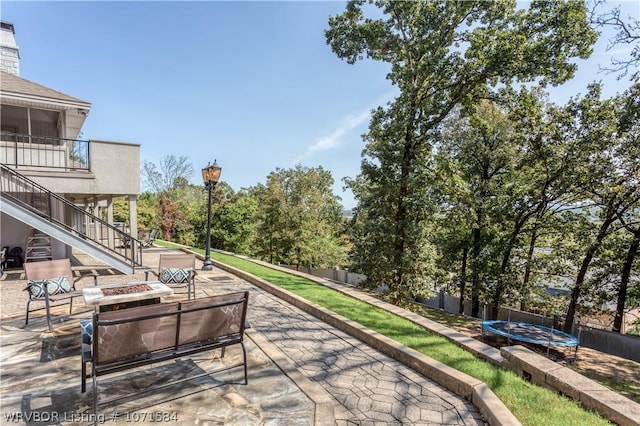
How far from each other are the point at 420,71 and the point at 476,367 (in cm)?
1140

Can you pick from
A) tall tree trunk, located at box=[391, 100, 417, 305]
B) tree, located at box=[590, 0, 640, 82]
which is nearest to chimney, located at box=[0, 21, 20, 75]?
tall tree trunk, located at box=[391, 100, 417, 305]

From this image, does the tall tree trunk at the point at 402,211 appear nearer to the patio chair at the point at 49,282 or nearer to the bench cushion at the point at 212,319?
the bench cushion at the point at 212,319

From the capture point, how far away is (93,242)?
891 cm

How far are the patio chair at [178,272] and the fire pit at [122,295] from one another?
1.44m

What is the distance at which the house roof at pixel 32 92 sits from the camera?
9.49 meters

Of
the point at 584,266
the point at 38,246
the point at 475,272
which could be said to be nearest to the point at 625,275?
the point at 584,266

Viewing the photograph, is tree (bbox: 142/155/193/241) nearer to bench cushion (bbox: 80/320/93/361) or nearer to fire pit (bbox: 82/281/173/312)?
fire pit (bbox: 82/281/173/312)

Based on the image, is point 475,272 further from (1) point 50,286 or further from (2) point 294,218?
(1) point 50,286

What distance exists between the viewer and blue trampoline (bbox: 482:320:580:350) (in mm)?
9711

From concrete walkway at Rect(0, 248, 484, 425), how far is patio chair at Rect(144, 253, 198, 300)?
195 centimetres

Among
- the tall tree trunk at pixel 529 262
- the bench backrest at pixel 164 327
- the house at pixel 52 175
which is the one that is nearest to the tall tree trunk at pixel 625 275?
the tall tree trunk at pixel 529 262

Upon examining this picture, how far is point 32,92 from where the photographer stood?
981 cm

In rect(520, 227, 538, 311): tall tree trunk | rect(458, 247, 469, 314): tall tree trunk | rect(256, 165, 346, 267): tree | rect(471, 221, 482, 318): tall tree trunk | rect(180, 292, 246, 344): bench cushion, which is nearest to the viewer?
rect(180, 292, 246, 344): bench cushion

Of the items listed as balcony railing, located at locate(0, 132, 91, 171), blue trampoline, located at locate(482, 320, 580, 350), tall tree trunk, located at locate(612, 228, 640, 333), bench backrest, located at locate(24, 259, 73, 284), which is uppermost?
balcony railing, located at locate(0, 132, 91, 171)
